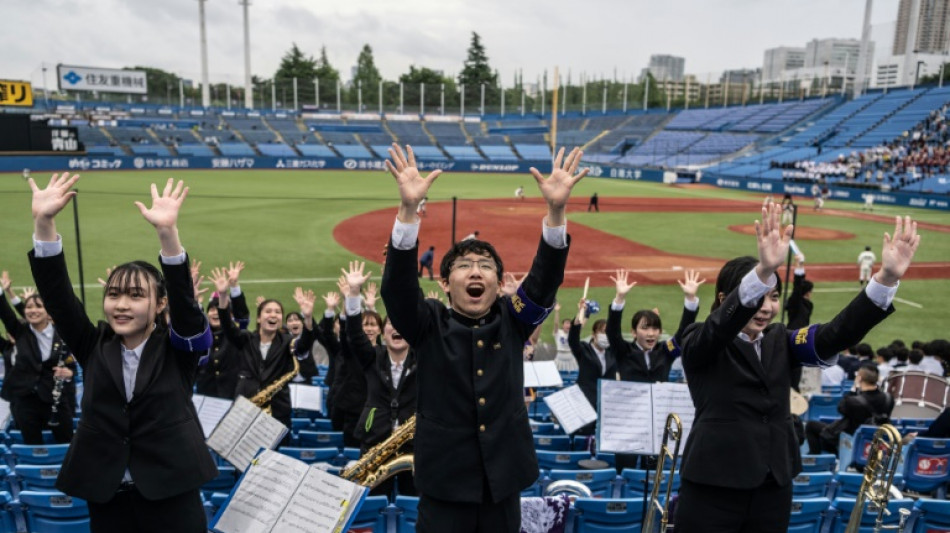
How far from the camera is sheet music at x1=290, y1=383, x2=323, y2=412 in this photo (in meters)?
8.07

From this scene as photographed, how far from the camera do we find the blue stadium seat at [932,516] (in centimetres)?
502

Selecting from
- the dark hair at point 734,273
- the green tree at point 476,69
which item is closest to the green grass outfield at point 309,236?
the dark hair at point 734,273

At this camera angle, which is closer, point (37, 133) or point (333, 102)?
point (37, 133)

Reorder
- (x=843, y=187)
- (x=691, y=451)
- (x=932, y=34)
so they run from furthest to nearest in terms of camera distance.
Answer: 1. (x=932, y=34)
2. (x=843, y=187)
3. (x=691, y=451)

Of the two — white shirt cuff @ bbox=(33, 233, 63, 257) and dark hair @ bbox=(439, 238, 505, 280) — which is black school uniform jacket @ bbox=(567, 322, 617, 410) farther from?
white shirt cuff @ bbox=(33, 233, 63, 257)

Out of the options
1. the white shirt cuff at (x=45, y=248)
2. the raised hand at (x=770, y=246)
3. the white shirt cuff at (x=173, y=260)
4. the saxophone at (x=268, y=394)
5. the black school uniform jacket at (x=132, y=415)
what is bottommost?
the saxophone at (x=268, y=394)

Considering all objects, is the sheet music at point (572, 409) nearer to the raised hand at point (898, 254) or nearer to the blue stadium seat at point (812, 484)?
the blue stadium seat at point (812, 484)

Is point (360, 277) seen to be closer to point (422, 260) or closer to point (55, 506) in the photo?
point (55, 506)

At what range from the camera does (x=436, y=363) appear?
3.30 meters

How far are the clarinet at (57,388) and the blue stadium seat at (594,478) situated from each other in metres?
5.27

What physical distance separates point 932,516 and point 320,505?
4.79 metres

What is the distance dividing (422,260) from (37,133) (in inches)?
891

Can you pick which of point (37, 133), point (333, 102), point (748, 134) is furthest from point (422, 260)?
point (333, 102)

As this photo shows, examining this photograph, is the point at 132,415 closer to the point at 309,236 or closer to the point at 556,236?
the point at 556,236
